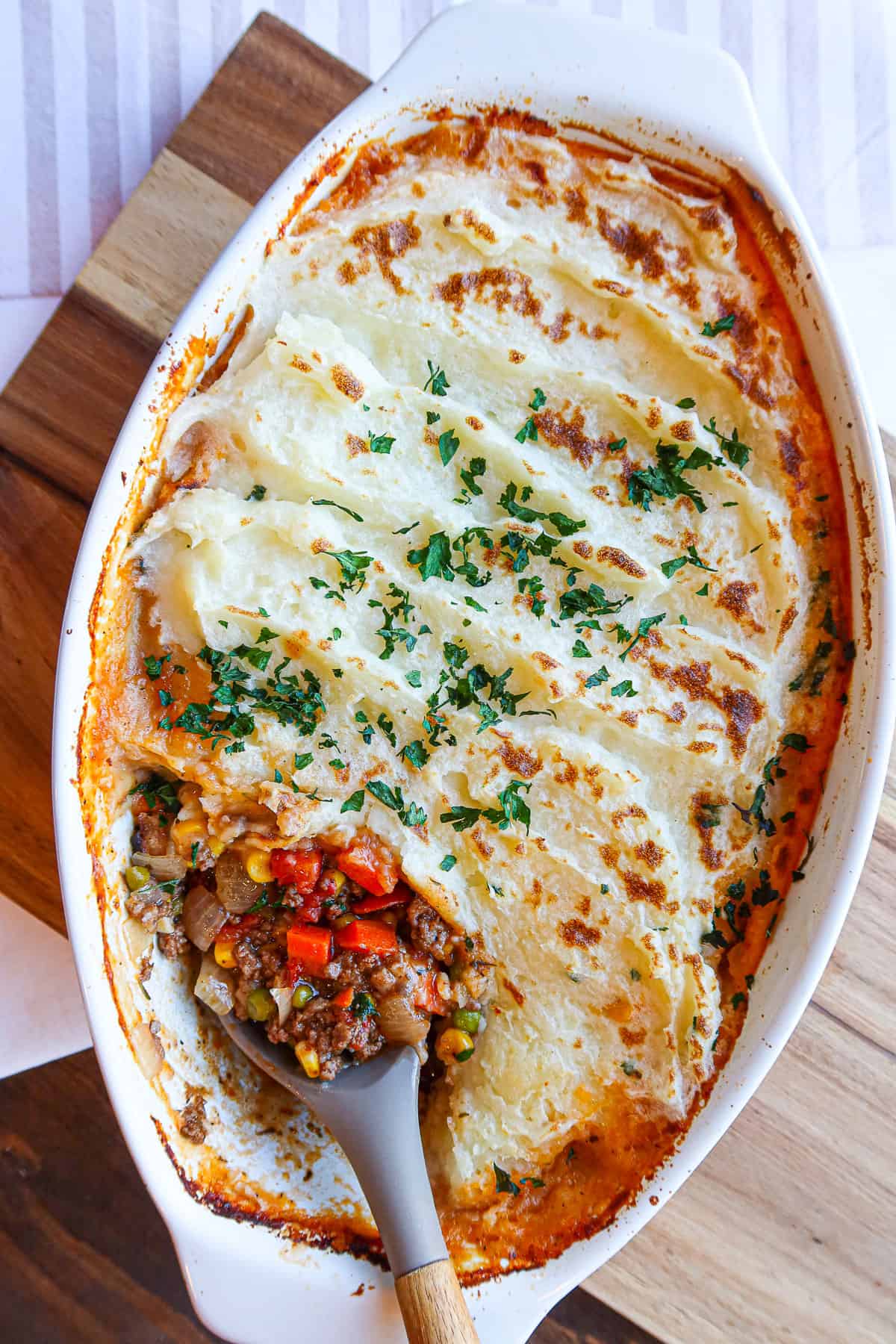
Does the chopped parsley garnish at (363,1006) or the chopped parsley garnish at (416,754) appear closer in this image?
the chopped parsley garnish at (416,754)

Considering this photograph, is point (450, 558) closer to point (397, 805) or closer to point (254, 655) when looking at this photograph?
point (254, 655)

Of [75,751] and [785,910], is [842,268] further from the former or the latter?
[75,751]

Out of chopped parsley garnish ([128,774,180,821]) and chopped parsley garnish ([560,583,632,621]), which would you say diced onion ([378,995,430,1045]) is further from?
chopped parsley garnish ([560,583,632,621])

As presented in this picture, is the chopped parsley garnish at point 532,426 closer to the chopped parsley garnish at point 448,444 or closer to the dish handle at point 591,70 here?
the chopped parsley garnish at point 448,444

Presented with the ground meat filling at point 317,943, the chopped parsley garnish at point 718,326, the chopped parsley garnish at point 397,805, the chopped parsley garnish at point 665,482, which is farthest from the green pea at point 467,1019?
the chopped parsley garnish at point 718,326

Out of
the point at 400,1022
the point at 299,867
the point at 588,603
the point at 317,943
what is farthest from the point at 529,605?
the point at 400,1022

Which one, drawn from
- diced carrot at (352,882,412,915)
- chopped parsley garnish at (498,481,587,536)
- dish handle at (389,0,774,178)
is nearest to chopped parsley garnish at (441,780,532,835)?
diced carrot at (352,882,412,915)
